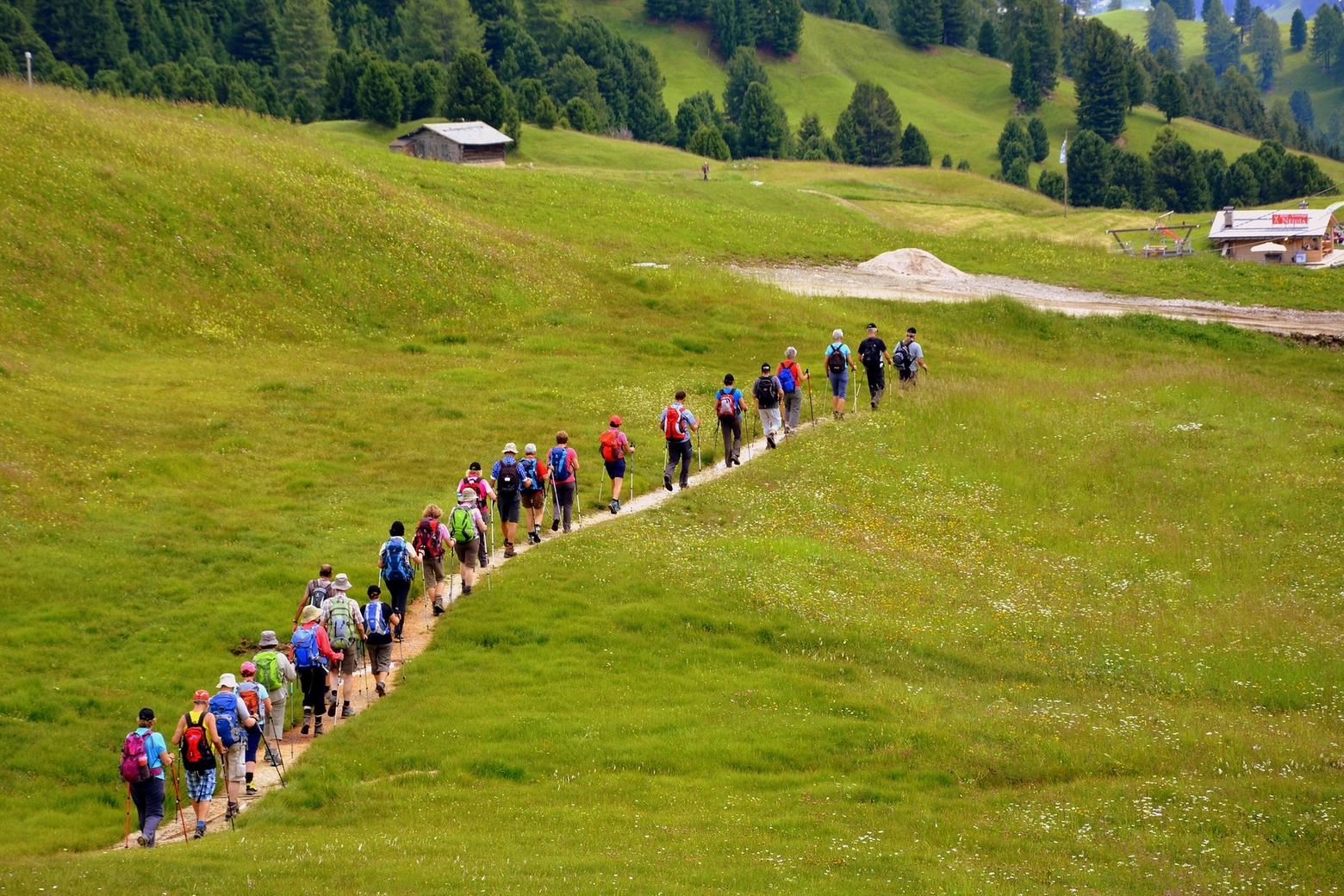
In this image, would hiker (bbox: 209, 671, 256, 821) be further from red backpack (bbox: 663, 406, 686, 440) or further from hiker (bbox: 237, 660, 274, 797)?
red backpack (bbox: 663, 406, 686, 440)

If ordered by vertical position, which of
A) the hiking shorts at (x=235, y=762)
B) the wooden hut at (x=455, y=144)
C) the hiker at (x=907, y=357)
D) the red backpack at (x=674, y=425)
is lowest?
the hiking shorts at (x=235, y=762)

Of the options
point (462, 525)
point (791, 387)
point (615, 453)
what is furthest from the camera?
point (791, 387)

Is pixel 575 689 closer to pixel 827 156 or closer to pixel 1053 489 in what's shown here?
pixel 1053 489

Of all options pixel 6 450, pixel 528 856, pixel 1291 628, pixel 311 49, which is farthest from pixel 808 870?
pixel 311 49

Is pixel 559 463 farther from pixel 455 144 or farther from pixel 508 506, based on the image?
pixel 455 144

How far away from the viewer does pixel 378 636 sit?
74.9 ft

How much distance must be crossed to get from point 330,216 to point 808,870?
132ft

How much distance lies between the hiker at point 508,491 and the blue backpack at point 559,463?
93 cm

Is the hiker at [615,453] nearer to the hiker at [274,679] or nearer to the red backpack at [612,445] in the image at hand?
the red backpack at [612,445]

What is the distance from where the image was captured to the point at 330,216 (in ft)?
169

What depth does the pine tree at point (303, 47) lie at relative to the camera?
6053 inches

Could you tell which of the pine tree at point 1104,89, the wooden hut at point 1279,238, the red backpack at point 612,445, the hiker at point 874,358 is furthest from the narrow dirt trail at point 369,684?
the pine tree at point 1104,89

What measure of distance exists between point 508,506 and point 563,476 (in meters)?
1.51

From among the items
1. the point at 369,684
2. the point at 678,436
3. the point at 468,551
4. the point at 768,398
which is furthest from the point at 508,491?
the point at 768,398
